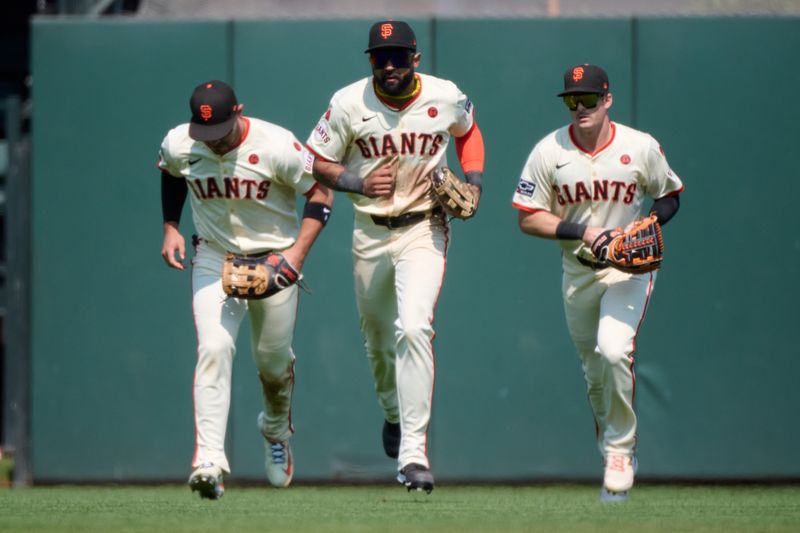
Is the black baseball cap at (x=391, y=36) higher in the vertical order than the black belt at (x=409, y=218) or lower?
higher

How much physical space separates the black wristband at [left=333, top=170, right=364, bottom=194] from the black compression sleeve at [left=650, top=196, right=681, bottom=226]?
155cm

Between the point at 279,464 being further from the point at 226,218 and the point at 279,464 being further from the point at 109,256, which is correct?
the point at 109,256

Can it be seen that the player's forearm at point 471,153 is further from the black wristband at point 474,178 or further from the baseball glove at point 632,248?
the baseball glove at point 632,248

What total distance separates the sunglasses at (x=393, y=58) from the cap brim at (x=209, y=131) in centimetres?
78

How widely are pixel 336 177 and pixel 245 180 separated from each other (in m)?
0.46

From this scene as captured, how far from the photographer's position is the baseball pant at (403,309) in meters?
6.62

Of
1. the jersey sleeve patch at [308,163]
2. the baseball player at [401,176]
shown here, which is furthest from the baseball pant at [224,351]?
the jersey sleeve patch at [308,163]

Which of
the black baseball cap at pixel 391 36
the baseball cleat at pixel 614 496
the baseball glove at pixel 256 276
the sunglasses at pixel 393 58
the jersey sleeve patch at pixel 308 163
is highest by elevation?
the black baseball cap at pixel 391 36

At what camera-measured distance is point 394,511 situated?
6.44 m

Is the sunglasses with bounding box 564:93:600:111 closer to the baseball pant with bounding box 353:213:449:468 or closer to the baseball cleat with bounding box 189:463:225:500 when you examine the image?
the baseball pant with bounding box 353:213:449:468

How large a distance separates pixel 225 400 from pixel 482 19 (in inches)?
153

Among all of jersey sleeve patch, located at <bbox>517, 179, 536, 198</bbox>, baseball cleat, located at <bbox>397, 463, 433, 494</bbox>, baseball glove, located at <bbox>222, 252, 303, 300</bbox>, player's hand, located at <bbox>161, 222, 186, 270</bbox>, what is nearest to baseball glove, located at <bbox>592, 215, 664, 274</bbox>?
jersey sleeve patch, located at <bbox>517, 179, 536, 198</bbox>

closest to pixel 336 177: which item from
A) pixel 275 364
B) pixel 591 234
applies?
pixel 275 364

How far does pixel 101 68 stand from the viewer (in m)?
9.53
